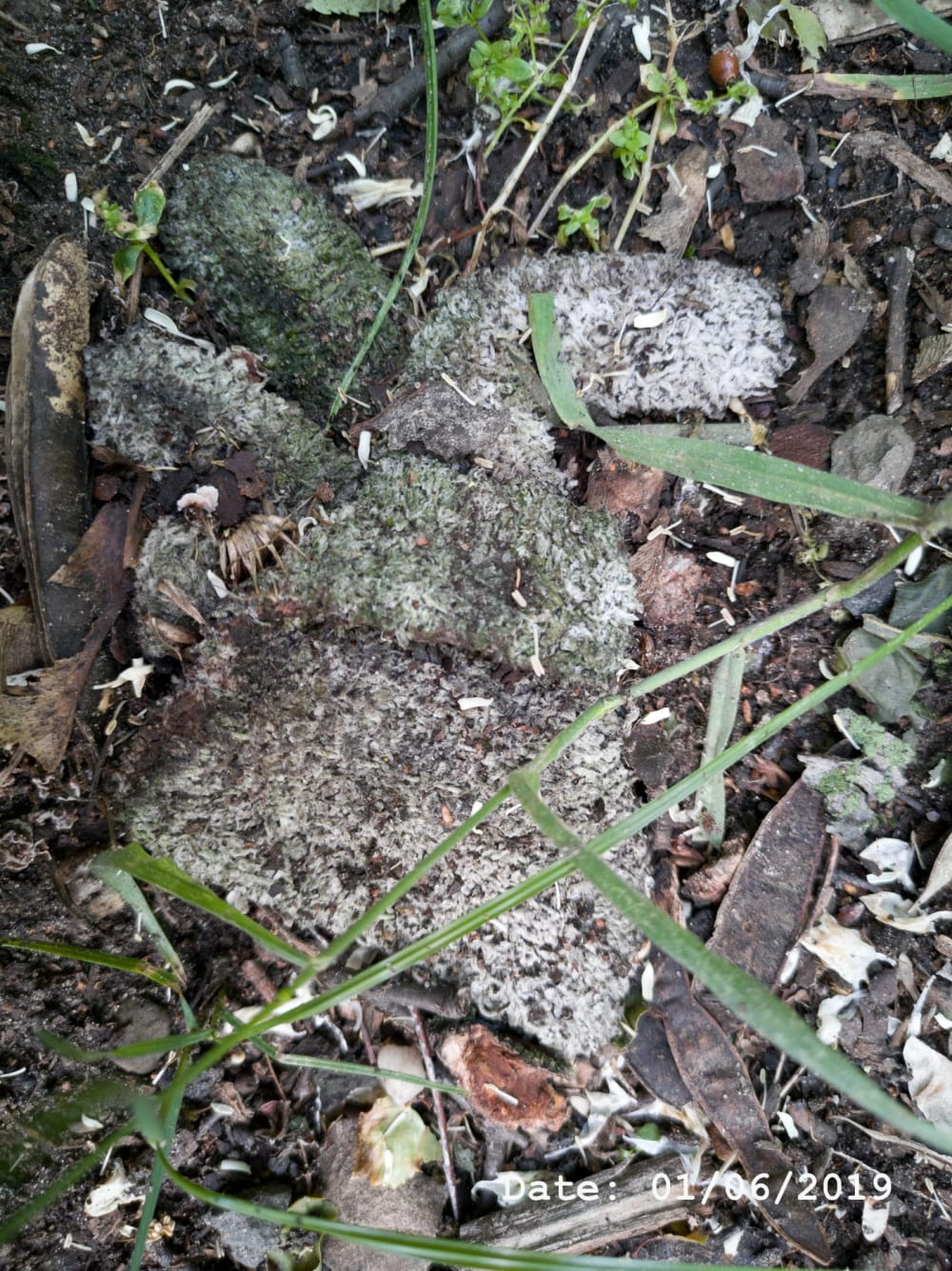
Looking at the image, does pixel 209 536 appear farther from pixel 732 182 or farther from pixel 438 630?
pixel 732 182

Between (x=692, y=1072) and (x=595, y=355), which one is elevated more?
(x=595, y=355)

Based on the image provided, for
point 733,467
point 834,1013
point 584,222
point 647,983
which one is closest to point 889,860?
point 834,1013

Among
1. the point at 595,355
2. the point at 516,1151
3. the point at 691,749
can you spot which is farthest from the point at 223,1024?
the point at 595,355

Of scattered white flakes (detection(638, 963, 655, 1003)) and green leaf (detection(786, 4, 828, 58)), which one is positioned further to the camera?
scattered white flakes (detection(638, 963, 655, 1003))

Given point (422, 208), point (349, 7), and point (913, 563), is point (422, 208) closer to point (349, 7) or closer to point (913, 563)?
point (349, 7)

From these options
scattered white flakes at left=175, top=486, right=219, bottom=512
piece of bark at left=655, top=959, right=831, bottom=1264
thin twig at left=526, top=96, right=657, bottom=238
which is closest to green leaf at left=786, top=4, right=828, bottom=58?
thin twig at left=526, top=96, right=657, bottom=238

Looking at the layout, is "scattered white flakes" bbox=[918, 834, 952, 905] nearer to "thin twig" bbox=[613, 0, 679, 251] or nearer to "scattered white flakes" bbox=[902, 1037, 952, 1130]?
"scattered white flakes" bbox=[902, 1037, 952, 1130]
